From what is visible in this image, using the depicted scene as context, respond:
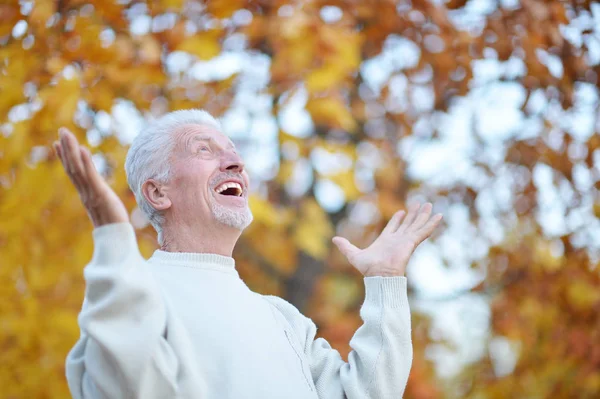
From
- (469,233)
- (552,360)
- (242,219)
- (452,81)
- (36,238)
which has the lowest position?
(552,360)

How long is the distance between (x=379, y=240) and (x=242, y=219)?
16.4 inches

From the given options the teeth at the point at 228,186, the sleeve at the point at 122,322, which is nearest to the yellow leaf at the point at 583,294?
the teeth at the point at 228,186

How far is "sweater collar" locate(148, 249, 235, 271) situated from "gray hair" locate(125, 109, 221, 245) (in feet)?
0.31

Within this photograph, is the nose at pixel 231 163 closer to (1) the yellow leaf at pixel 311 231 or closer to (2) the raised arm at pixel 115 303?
(2) the raised arm at pixel 115 303

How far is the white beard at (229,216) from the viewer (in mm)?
2076

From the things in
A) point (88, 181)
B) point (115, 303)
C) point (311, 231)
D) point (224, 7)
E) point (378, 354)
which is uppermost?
point (88, 181)

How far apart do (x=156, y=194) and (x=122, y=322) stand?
558 millimetres

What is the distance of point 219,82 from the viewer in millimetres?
4883

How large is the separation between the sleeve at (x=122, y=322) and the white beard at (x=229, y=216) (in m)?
0.39

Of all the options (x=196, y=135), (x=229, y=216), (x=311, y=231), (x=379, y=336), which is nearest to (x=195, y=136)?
(x=196, y=135)

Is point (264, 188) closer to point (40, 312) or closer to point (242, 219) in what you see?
point (40, 312)

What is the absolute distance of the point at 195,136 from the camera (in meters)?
2.23

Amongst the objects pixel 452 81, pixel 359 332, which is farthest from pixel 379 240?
pixel 452 81

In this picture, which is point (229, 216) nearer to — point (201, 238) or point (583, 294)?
point (201, 238)
